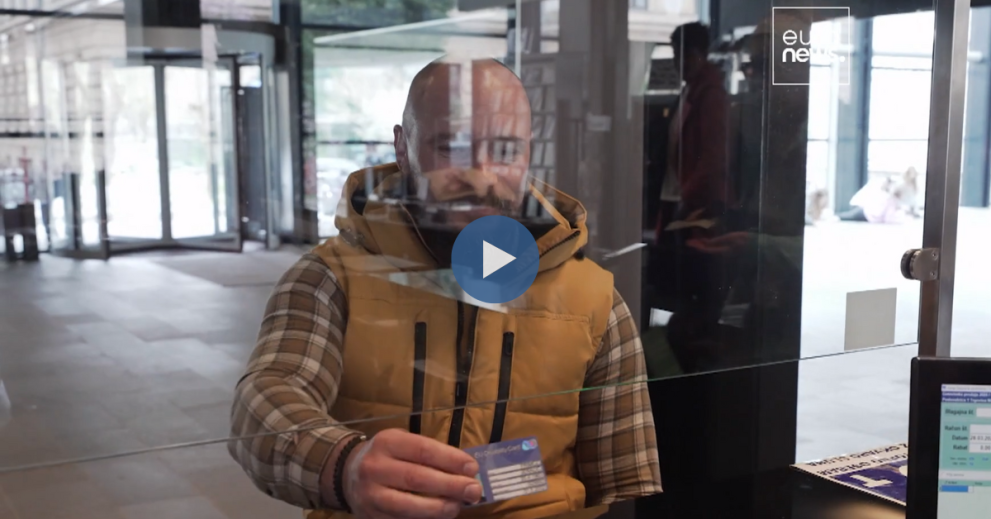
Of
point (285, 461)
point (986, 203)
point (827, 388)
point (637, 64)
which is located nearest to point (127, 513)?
point (285, 461)

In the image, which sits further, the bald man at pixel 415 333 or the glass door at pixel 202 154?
the bald man at pixel 415 333

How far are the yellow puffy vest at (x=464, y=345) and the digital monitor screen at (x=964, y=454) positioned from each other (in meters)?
0.48

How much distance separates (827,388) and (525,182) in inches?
140

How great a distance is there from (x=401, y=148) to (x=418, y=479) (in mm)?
403

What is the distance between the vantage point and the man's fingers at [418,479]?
114 centimetres

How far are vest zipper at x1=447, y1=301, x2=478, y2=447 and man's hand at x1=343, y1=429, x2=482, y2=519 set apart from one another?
0.09 m

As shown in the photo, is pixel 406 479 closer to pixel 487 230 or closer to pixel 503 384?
pixel 503 384

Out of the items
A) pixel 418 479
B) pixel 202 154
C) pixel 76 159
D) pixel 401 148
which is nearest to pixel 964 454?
pixel 418 479

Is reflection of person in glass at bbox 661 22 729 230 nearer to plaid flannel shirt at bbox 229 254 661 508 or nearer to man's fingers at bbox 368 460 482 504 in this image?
plaid flannel shirt at bbox 229 254 661 508

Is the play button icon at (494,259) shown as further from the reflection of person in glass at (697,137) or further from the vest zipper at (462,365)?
the reflection of person in glass at (697,137)

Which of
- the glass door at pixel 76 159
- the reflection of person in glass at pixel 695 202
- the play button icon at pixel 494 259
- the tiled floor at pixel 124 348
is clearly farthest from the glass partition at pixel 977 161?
the glass door at pixel 76 159

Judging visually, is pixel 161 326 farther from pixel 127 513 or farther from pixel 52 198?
pixel 127 513

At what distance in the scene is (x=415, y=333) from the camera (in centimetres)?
118

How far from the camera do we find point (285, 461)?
3.81 ft
